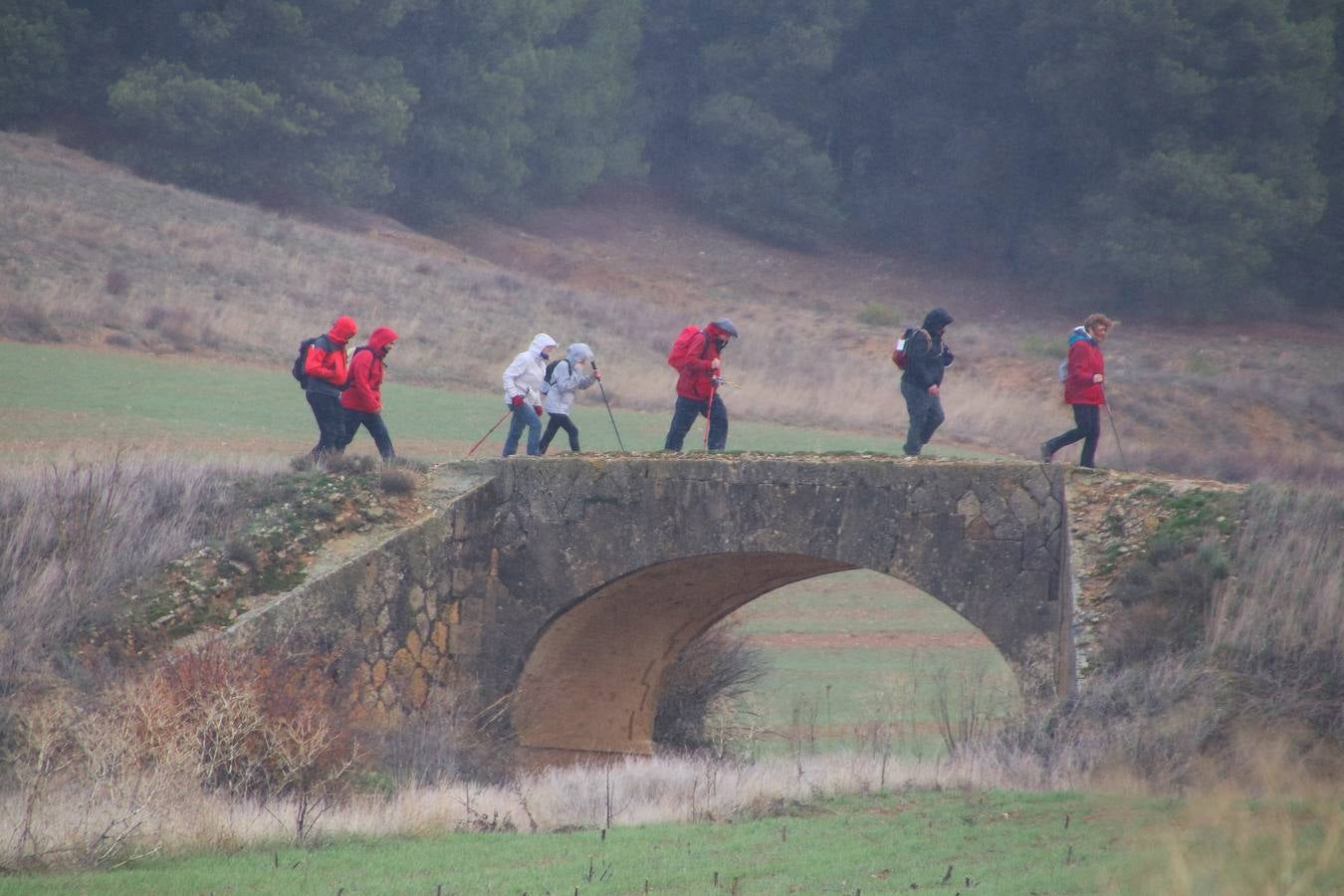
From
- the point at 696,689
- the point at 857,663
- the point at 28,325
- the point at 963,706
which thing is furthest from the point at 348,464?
the point at 28,325

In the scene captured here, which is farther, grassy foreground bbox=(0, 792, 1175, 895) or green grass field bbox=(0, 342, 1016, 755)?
green grass field bbox=(0, 342, 1016, 755)

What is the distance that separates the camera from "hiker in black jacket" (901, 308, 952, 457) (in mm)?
14258

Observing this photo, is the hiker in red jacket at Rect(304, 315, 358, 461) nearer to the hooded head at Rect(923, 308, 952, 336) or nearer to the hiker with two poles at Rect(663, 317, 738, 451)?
the hiker with two poles at Rect(663, 317, 738, 451)

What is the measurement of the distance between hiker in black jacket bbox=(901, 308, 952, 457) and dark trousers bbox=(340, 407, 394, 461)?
5011 mm

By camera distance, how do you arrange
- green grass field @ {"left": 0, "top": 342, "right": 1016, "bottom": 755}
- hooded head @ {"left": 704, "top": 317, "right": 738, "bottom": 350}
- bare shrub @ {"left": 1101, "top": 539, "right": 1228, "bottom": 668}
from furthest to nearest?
green grass field @ {"left": 0, "top": 342, "right": 1016, "bottom": 755}
hooded head @ {"left": 704, "top": 317, "right": 738, "bottom": 350}
bare shrub @ {"left": 1101, "top": 539, "right": 1228, "bottom": 668}

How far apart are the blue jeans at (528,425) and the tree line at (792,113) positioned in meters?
28.7

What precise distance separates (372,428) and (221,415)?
28.8 feet

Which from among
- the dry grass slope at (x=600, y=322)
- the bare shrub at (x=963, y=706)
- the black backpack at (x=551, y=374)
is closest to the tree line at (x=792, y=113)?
the dry grass slope at (x=600, y=322)

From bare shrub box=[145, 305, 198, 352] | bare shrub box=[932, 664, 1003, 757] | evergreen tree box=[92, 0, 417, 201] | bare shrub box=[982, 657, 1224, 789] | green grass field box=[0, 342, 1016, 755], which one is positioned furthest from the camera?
evergreen tree box=[92, 0, 417, 201]

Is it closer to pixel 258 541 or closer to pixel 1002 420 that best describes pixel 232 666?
pixel 258 541

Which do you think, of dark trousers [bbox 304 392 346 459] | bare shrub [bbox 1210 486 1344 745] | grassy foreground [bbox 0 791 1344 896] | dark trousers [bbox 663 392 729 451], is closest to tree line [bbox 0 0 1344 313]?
dark trousers [bbox 304 392 346 459]

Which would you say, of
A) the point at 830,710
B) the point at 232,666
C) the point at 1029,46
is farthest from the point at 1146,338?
the point at 232,666

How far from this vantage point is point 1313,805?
4484mm

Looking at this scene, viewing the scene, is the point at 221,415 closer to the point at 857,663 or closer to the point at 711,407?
the point at 857,663
